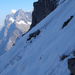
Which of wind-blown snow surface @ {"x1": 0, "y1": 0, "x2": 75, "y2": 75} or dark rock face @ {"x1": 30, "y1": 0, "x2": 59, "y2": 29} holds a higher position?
dark rock face @ {"x1": 30, "y1": 0, "x2": 59, "y2": 29}

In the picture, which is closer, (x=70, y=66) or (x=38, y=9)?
(x=70, y=66)

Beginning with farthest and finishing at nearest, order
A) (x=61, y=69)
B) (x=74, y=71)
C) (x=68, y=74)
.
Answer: (x=61, y=69)
(x=68, y=74)
(x=74, y=71)

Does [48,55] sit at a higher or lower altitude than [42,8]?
lower

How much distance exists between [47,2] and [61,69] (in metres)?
35.2

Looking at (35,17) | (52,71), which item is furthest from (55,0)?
(52,71)

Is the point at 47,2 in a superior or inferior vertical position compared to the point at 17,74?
superior

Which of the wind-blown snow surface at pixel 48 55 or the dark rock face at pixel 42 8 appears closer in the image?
the wind-blown snow surface at pixel 48 55

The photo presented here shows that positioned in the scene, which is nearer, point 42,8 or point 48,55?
point 48,55

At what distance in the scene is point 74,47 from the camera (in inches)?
231

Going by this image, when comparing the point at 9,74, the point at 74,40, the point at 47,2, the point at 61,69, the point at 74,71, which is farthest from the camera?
the point at 47,2

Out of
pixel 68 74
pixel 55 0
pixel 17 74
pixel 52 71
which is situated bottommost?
pixel 68 74

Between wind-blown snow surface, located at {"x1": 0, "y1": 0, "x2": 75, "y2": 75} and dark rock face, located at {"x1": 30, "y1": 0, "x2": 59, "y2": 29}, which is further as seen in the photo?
dark rock face, located at {"x1": 30, "y1": 0, "x2": 59, "y2": 29}

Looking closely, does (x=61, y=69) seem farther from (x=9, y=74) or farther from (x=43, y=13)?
(x=43, y=13)

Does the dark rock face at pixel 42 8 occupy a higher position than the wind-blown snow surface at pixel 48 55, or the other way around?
the dark rock face at pixel 42 8
